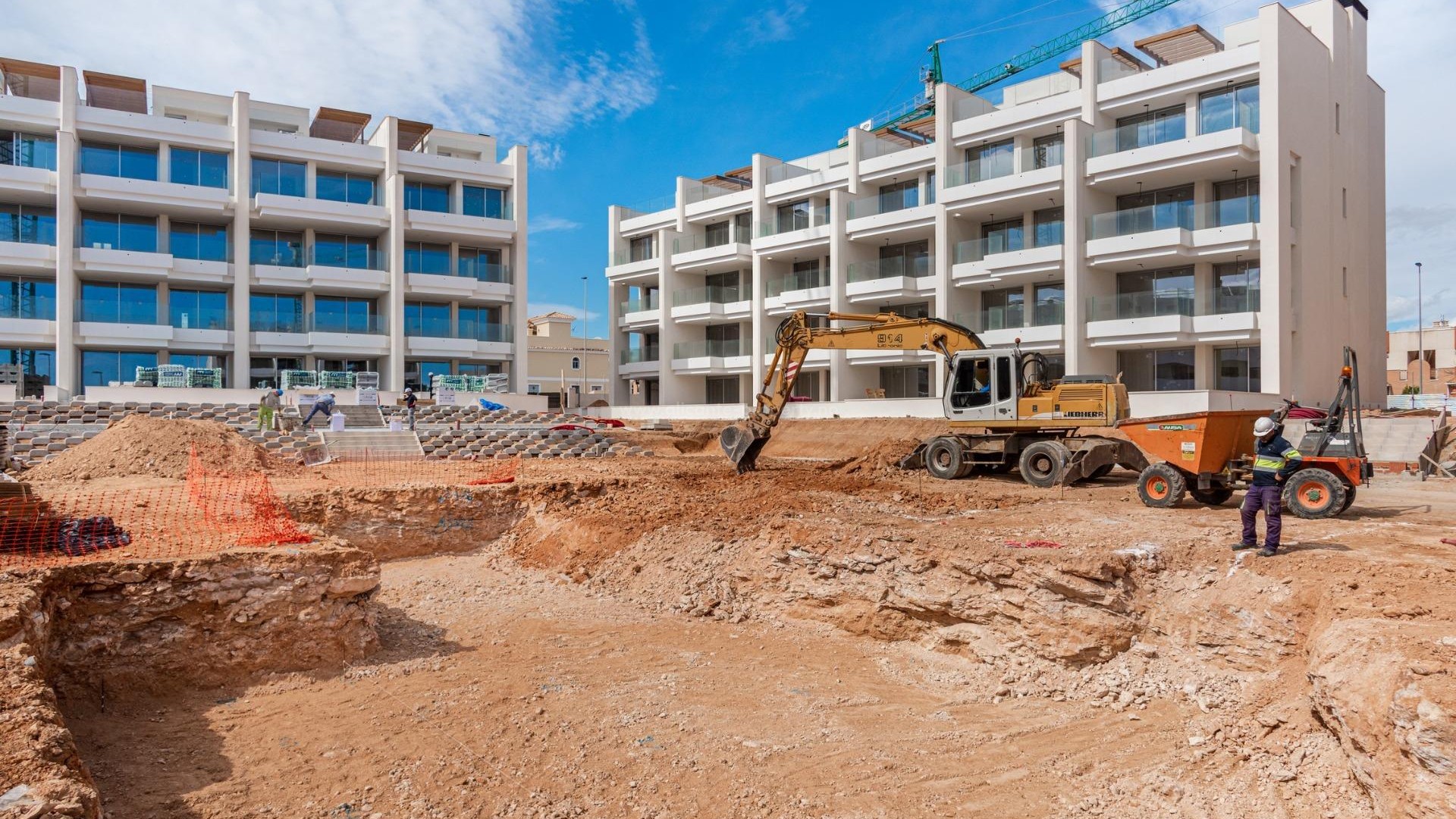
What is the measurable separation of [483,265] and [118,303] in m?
16.7

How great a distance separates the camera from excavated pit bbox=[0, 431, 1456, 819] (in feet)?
20.8

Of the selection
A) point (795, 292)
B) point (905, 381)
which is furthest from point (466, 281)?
point (905, 381)

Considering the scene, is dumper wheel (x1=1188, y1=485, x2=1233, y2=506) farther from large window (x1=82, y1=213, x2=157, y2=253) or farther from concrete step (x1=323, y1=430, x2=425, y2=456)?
large window (x1=82, y1=213, x2=157, y2=253)

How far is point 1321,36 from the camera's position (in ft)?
104

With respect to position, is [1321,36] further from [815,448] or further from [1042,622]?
[1042,622]

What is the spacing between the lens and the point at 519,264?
156ft

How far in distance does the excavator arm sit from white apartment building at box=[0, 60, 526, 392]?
29.3 meters

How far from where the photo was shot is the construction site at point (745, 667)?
632 cm

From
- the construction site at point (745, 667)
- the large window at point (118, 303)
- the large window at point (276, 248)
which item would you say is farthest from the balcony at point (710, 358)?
the construction site at point (745, 667)

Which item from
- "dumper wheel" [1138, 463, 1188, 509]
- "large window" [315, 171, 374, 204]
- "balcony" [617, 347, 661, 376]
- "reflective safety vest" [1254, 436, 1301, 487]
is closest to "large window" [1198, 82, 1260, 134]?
"dumper wheel" [1138, 463, 1188, 509]

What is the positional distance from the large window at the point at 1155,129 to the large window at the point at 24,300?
4543 cm

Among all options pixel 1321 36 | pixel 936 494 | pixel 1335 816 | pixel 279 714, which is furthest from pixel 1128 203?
pixel 279 714

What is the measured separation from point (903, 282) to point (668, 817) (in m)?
33.8

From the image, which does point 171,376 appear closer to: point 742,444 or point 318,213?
point 318,213
